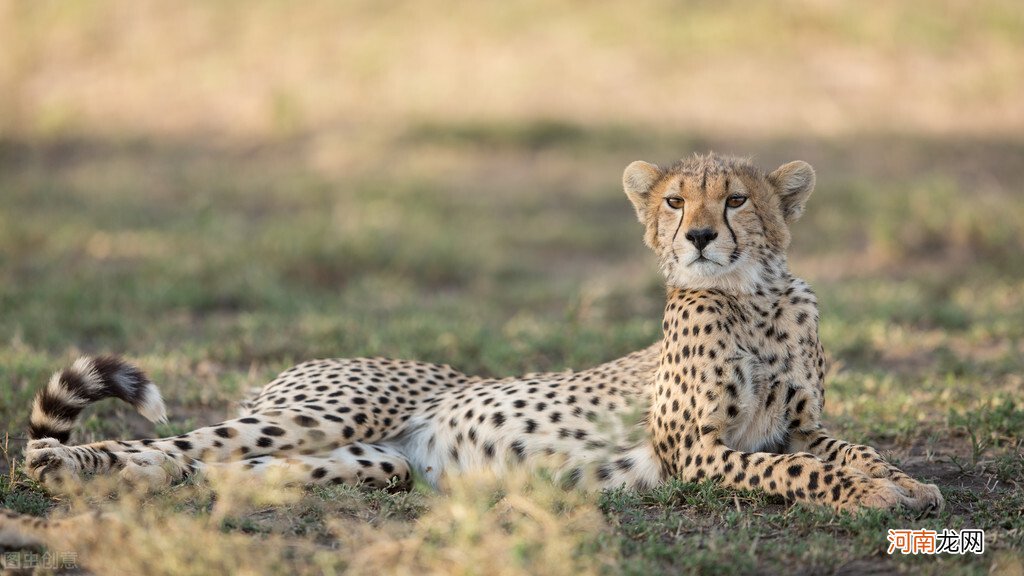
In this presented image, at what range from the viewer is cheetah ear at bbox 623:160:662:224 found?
3.90 m

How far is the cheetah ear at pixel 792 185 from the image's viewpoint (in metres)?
3.81

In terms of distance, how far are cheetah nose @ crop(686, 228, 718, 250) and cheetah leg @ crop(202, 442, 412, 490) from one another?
120 cm

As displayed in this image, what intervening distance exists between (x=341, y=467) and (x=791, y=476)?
1399mm

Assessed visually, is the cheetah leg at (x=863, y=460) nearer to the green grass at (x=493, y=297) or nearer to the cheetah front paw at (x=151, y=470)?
the green grass at (x=493, y=297)

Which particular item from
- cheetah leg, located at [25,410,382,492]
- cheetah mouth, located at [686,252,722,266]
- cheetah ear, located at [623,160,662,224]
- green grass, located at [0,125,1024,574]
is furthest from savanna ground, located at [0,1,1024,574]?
cheetah ear, located at [623,160,662,224]

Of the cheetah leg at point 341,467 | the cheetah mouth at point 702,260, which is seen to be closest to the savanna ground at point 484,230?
the cheetah leg at point 341,467

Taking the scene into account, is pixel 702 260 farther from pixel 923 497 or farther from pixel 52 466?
pixel 52 466

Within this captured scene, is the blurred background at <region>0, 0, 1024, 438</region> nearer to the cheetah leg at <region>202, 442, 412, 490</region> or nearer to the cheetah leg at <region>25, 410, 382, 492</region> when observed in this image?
the cheetah leg at <region>25, 410, 382, 492</region>

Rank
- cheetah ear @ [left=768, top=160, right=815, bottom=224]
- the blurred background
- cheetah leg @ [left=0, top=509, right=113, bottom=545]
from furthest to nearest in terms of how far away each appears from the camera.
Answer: the blurred background < cheetah ear @ [left=768, top=160, right=815, bottom=224] < cheetah leg @ [left=0, top=509, right=113, bottom=545]

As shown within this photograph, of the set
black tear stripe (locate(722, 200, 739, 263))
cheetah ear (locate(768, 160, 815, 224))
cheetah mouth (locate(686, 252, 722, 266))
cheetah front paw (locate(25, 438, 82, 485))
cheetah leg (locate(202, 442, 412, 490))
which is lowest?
cheetah leg (locate(202, 442, 412, 490))

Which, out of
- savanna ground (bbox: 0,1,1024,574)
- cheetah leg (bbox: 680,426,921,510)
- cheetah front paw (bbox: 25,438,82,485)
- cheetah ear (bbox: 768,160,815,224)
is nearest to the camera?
savanna ground (bbox: 0,1,1024,574)

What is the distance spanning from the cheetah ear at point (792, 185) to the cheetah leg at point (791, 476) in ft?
2.83

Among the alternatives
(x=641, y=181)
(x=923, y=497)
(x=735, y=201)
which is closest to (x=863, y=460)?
(x=923, y=497)

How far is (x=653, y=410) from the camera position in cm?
366
